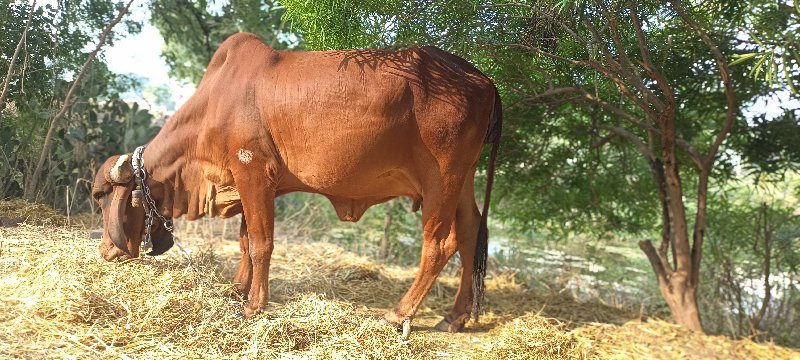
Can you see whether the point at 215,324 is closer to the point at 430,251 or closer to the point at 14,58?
the point at 430,251

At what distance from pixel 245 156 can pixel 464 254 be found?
174 cm

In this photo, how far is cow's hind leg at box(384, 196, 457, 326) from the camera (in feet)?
13.4

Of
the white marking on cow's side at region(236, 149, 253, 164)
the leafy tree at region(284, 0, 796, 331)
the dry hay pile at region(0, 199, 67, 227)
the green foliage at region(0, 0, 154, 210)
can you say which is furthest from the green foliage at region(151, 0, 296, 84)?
the white marking on cow's side at region(236, 149, 253, 164)

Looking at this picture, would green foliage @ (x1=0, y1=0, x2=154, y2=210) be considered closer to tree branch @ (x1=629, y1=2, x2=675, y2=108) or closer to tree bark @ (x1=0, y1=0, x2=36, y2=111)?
tree bark @ (x1=0, y1=0, x2=36, y2=111)

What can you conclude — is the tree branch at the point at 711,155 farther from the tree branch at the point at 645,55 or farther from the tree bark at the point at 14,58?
the tree bark at the point at 14,58

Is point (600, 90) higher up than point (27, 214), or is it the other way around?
point (600, 90)

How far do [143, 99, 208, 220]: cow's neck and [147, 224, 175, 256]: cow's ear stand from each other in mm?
167

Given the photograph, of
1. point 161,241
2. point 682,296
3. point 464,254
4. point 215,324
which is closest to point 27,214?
point 161,241

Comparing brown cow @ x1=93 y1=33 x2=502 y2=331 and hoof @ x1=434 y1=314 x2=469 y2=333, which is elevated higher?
brown cow @ x1=93 y1=33 x2=502 y2=331

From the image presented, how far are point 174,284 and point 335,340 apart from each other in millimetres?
1167

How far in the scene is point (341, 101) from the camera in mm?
3885

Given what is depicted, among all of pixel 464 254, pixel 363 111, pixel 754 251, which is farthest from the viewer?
pixel 754 251

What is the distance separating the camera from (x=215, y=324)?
3568 mm

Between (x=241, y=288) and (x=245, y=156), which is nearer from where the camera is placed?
(x=245, y=156)
